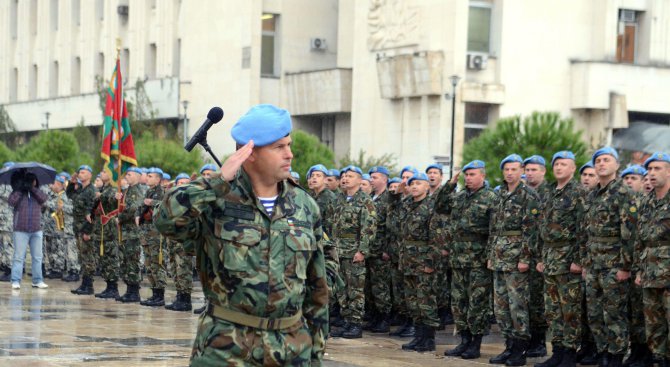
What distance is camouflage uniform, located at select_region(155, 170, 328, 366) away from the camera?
19.8ft

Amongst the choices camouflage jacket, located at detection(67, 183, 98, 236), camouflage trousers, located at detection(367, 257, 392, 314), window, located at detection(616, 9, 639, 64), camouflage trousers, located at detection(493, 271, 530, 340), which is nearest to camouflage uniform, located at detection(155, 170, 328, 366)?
camouflage trousers, located at detection(493, 271, 530, 340)

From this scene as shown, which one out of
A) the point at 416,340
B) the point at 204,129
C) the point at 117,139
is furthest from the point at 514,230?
the point at 117,139

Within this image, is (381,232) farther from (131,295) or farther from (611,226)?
(131,295)

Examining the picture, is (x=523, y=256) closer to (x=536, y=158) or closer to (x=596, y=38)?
(x=536, y=158)

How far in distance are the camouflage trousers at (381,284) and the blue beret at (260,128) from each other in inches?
405

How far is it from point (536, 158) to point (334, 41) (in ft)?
132

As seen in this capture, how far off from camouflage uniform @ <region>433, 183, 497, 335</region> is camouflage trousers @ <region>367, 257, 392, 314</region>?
8.50 ft

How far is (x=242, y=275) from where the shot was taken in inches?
240

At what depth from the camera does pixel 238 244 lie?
611cm

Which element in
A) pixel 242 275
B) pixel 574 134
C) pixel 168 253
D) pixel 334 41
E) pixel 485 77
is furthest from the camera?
pixel 334 41

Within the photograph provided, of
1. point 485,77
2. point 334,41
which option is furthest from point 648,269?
point 334,41

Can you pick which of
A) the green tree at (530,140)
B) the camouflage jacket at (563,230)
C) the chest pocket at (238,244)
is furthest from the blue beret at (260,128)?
the green tree at (530,140)

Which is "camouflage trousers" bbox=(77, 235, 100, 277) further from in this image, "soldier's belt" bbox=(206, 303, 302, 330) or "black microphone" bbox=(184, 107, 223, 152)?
"soldier's belt" bbox=(206, 303, 302, 330)

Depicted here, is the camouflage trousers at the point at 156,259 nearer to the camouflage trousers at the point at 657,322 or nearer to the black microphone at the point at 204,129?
the camouflage trousers at the point at 657,322
